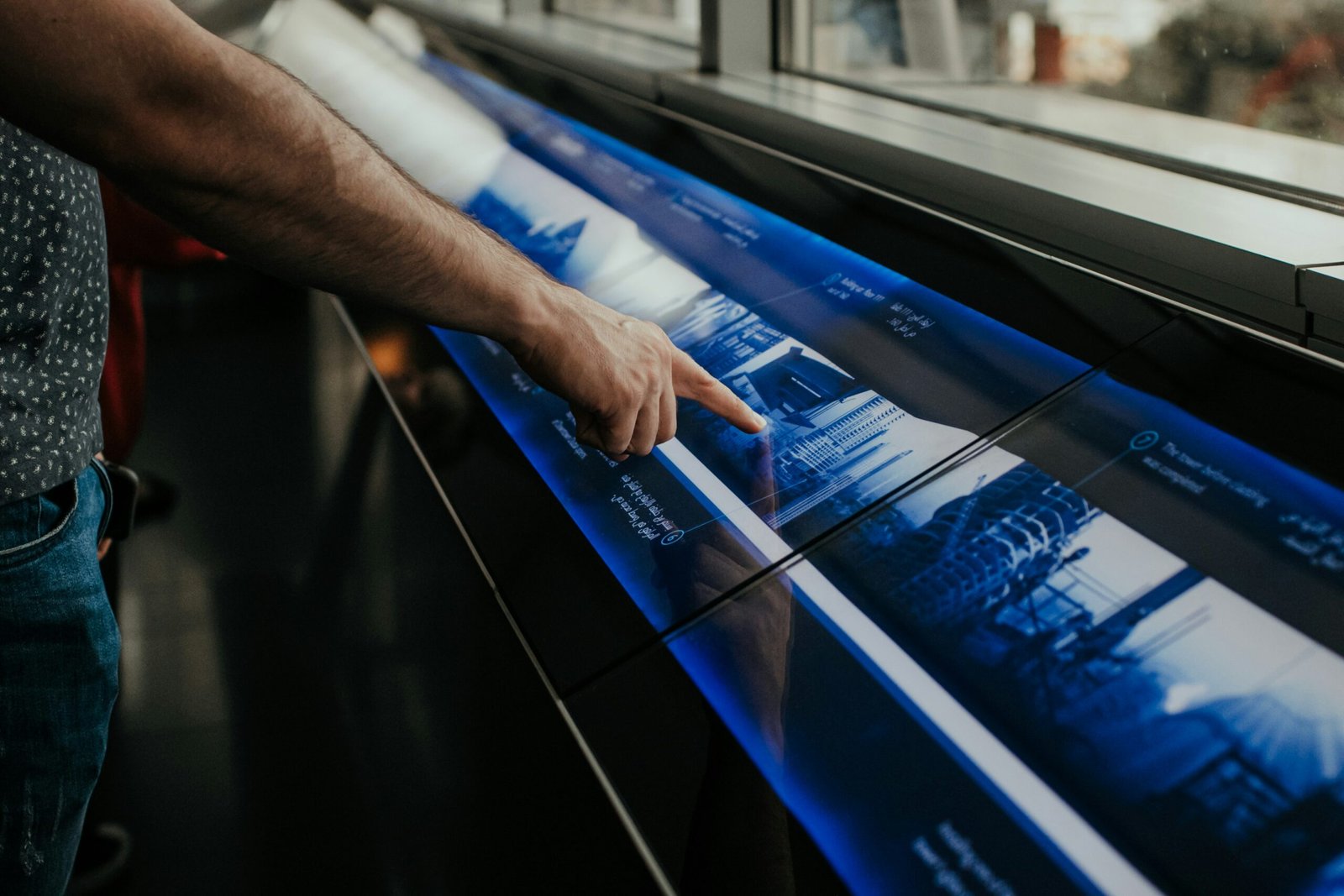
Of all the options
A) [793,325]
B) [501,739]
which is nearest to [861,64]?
[793,325]

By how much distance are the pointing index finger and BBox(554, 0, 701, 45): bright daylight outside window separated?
1414 mm

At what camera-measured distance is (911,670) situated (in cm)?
63

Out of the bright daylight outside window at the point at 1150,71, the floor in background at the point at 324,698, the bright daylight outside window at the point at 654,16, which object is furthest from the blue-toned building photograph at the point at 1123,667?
the bright daylight outside window at the point at 654,16

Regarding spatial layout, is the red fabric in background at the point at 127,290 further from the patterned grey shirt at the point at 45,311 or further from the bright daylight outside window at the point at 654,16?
the patterned grey shirt at the point at 45,311

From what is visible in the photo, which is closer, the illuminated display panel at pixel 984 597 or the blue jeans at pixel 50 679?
the illuminated display panel at pixel 984 597

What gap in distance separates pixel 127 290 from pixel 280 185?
168 cm

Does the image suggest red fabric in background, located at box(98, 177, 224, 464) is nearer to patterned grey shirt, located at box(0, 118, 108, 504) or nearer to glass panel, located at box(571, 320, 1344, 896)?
patterned grey shirt, located at box(0, 118, 108, 504)

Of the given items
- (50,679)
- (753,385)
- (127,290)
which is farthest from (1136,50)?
(127,290)

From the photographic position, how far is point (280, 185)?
61cm

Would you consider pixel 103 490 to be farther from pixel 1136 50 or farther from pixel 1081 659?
pixel 1136 50

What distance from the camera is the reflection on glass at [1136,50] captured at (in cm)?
103

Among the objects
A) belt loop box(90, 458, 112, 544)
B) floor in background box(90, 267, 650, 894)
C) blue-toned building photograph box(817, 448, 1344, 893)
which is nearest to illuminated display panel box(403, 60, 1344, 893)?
blue-toned building photograph box(817, 448, 1344, 893)

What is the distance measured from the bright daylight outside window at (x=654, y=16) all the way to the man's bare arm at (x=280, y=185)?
4.95 feet

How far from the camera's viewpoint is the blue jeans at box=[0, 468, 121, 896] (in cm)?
83
